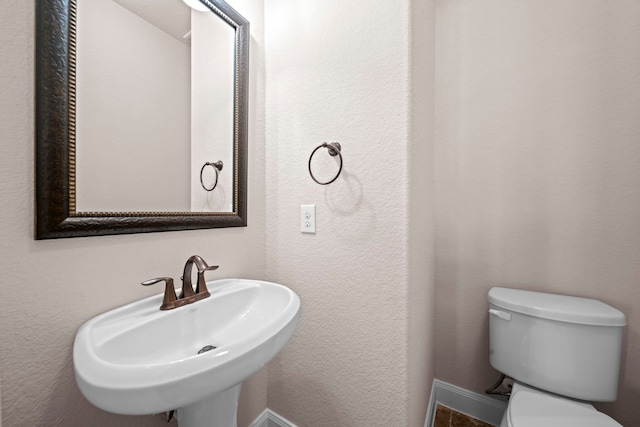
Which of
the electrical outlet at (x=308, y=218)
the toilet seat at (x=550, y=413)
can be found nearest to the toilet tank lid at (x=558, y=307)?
the toilet seat at (x=550, y=413)

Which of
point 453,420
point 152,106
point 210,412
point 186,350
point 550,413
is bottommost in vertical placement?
point 453,420

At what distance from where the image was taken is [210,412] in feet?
2.23

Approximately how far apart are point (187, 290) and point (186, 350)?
0.17 meters

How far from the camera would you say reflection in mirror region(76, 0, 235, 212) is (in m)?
0.65

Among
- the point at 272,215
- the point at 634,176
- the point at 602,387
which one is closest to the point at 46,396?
the point at 272,215

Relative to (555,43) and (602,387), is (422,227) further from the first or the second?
(555,43)

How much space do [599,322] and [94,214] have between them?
1.70m

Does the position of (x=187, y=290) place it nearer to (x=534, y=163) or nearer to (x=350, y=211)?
(x=350, y=211)

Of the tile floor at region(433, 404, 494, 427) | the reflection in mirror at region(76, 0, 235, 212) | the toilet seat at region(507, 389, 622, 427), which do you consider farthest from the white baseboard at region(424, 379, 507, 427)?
the reflection in mirror at region(76, 0, 235, 212)

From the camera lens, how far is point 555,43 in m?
1.10

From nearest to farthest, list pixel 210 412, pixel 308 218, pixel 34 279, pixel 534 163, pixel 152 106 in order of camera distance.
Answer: pixel 34 279
pixel 210 412
pixel 152 106
pixel 308 218
pixel 534 163

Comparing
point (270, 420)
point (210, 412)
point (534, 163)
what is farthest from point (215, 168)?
point (534, 163)

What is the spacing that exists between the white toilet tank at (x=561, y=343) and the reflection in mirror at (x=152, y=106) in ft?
4.33

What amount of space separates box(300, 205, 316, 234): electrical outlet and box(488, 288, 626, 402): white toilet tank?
35.1 inches
